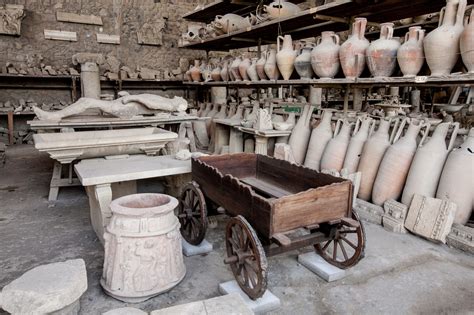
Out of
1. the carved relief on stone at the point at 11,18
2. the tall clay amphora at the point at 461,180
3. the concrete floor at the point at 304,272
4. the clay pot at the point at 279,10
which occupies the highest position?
the carved relief on stone at the point at 11,18

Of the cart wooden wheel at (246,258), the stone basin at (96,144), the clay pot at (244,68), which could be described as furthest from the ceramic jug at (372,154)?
the clay pot at (244,68)

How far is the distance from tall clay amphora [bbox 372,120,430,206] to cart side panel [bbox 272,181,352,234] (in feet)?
3.91

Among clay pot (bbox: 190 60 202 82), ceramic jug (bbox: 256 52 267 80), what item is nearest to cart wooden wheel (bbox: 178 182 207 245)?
ceramic jug (bbox: 256 52 267 80)

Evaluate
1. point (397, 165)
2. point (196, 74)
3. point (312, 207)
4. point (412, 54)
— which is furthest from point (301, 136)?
point (196, 74)

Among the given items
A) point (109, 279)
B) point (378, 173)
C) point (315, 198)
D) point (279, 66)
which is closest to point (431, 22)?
point (279, 66)

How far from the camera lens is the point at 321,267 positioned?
218 centimetres

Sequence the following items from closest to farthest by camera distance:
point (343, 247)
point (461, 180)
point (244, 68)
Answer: point (343, 247) → point (461, 180) → point (244, 68)

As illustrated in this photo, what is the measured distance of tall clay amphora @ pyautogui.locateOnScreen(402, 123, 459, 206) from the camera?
2768mm

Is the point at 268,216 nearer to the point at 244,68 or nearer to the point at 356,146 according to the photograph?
the point at 356,146

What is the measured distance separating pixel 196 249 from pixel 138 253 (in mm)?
647

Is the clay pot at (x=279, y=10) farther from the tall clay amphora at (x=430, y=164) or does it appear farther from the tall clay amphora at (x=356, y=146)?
the tall clay amphora at (x=430, y=164)

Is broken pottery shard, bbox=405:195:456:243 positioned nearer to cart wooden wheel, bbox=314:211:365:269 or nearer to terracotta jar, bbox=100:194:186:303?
cart wooden wheel, bbox=314:211:365:269

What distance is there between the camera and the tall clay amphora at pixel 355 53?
330cm

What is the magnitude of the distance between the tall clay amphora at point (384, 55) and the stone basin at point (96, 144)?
199 centimetres
